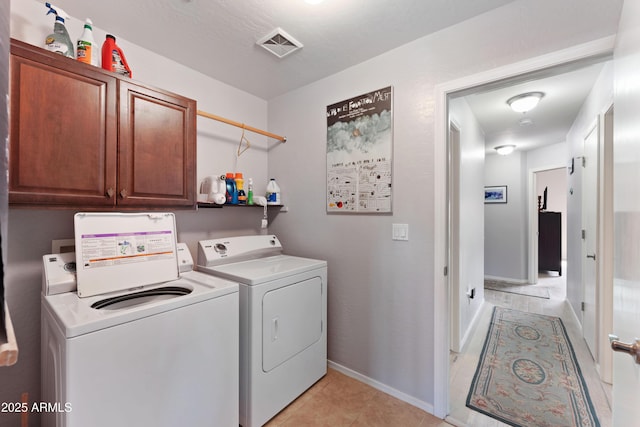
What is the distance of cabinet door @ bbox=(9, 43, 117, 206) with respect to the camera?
3.86ft

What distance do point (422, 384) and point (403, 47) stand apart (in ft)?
7.49

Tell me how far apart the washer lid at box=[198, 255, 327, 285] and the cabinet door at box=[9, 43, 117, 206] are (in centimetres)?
76

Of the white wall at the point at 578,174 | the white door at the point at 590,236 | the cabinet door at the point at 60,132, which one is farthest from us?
Answer: the white door at the point at 590,236

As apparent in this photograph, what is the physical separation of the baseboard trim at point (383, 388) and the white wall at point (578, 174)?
2.34 metres

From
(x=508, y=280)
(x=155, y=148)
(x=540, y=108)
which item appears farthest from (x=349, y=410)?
(x=508, y=280)

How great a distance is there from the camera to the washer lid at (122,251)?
4.42 feet

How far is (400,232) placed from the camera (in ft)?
6.12

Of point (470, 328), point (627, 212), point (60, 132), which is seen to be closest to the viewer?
point (627, 212)

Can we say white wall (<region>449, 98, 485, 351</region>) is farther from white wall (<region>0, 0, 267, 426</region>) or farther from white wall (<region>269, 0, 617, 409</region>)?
white wall (<region>0, 0, 267, 426</region>)

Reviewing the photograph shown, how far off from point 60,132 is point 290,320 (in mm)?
1607

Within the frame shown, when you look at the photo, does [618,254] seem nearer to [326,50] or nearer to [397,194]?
[397,194]

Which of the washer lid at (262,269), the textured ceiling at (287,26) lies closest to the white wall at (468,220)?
the textured ceiling at (287,26)

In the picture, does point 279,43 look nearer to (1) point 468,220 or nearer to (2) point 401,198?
(2) point 401,198

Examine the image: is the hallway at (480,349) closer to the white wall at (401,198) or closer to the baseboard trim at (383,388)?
the baseboard trim at (383,388)
